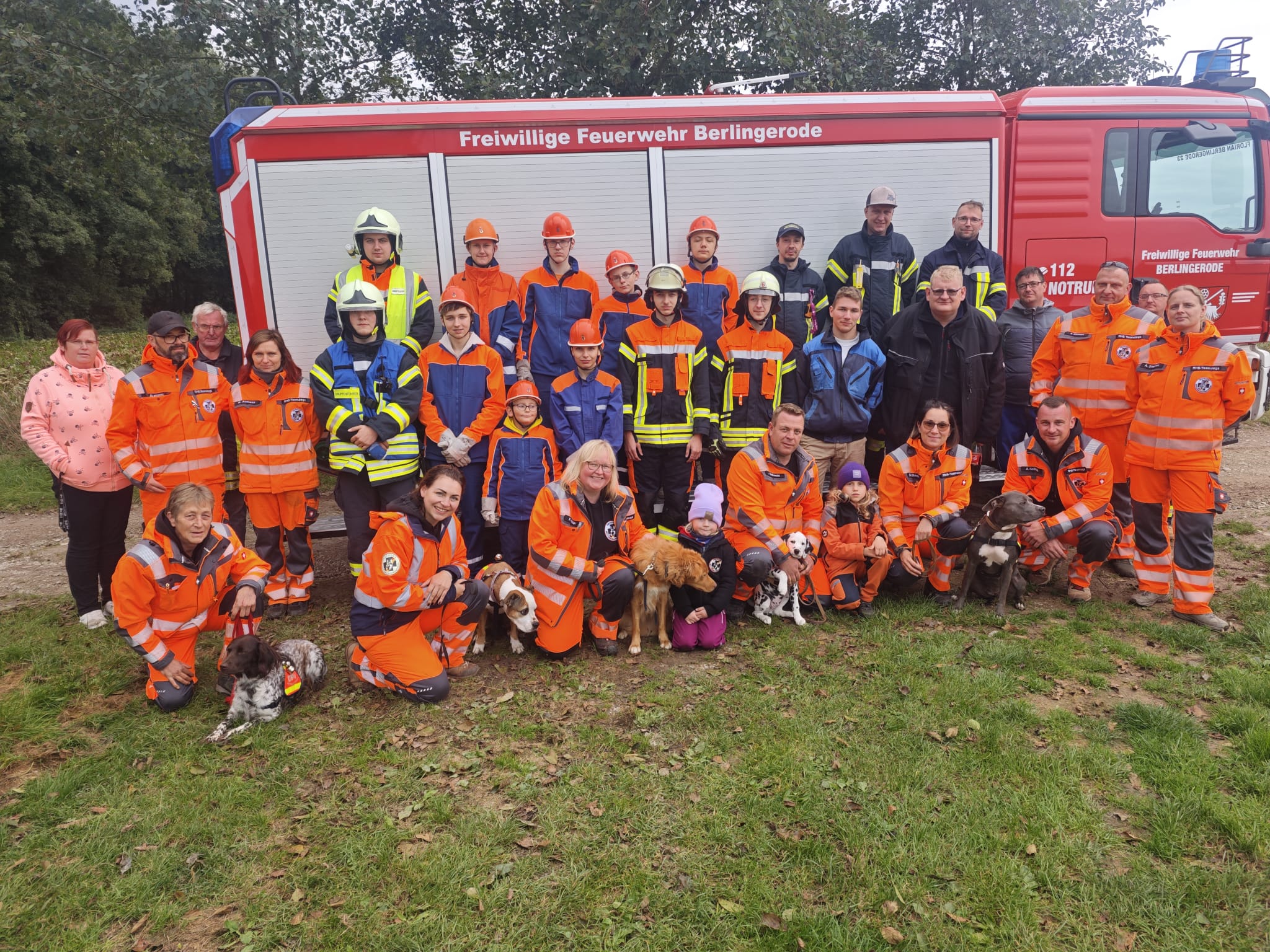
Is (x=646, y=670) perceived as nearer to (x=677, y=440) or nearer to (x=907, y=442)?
(x=677, y=440)

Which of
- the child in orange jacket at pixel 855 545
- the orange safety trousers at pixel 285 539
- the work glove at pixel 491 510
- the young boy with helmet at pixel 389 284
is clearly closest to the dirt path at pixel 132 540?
the orange safety trousers at pixel 285 539

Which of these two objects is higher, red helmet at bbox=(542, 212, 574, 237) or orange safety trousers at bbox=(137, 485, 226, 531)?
red helmet at bbox=(542, 212, 574, 237)

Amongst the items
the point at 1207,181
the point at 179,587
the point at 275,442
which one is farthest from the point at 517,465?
the point at 1207,181

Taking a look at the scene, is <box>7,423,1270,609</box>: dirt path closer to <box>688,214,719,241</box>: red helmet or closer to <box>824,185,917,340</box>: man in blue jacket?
<box>824,185,917,340</box>: man in blue jacket

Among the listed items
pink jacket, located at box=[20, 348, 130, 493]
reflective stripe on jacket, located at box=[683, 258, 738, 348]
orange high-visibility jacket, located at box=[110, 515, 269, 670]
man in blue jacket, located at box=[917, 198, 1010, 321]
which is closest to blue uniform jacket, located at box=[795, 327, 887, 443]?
reflective stripe on jacket, located at box=[683, 258, 738, 348]

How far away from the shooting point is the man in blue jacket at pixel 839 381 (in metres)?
5.83

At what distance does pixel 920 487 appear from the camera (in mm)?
5508

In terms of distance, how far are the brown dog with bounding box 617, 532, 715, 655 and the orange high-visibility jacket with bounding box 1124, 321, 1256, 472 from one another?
3.24 meters

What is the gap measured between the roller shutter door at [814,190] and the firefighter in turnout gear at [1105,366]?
128cm

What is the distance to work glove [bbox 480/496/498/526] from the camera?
5.32 meters

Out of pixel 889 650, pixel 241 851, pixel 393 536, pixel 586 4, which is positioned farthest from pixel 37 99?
pixel 889 650

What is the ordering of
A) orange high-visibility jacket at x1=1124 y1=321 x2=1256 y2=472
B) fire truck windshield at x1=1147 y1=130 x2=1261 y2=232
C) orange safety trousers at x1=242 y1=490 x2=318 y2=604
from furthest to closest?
1. fire truck windshield at x1=1147 y1=130 x2=1261 y2=232
2. orange safety trousers at x1=242 y1=490 x2=318 y2=604
3. orange high-visibility jacket at x1=1124 y1=321 x2=1256 y2=472

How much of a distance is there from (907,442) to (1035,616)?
4.92 ft

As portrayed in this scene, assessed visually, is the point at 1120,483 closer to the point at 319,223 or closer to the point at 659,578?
the point at 659,578
